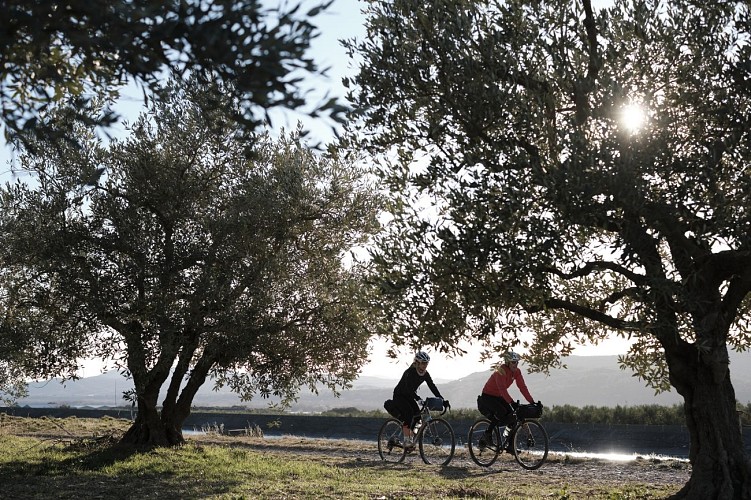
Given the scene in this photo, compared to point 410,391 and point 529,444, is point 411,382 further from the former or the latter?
point 529,444

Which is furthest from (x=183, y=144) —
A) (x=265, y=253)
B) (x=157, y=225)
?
(x=265, y=253)

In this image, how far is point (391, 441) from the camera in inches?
712

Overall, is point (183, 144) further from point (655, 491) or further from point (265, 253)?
point (655, 491)

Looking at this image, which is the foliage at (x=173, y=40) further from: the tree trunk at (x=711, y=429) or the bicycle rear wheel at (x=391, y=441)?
the bicycle rear wheel at (x=391, y=441)

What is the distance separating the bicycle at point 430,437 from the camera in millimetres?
17484

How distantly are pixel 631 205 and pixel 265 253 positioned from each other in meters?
9.86

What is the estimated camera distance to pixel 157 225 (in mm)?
16391

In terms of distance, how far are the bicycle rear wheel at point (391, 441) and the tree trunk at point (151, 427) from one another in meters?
5.52

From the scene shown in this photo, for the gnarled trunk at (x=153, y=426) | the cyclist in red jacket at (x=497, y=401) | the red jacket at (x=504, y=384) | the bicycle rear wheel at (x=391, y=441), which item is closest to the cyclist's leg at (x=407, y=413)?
the bicycle rear wheel at (x=391, y=441)

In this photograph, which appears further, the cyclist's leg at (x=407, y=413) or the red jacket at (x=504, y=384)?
the cyclist's leg at (x=407, y=413)

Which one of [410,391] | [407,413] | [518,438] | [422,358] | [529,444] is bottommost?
[529,444]

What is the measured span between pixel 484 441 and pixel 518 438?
32.1 inches

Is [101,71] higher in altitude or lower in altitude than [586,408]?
higher

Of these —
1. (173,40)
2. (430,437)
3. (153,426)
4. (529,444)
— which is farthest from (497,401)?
(173,40)
